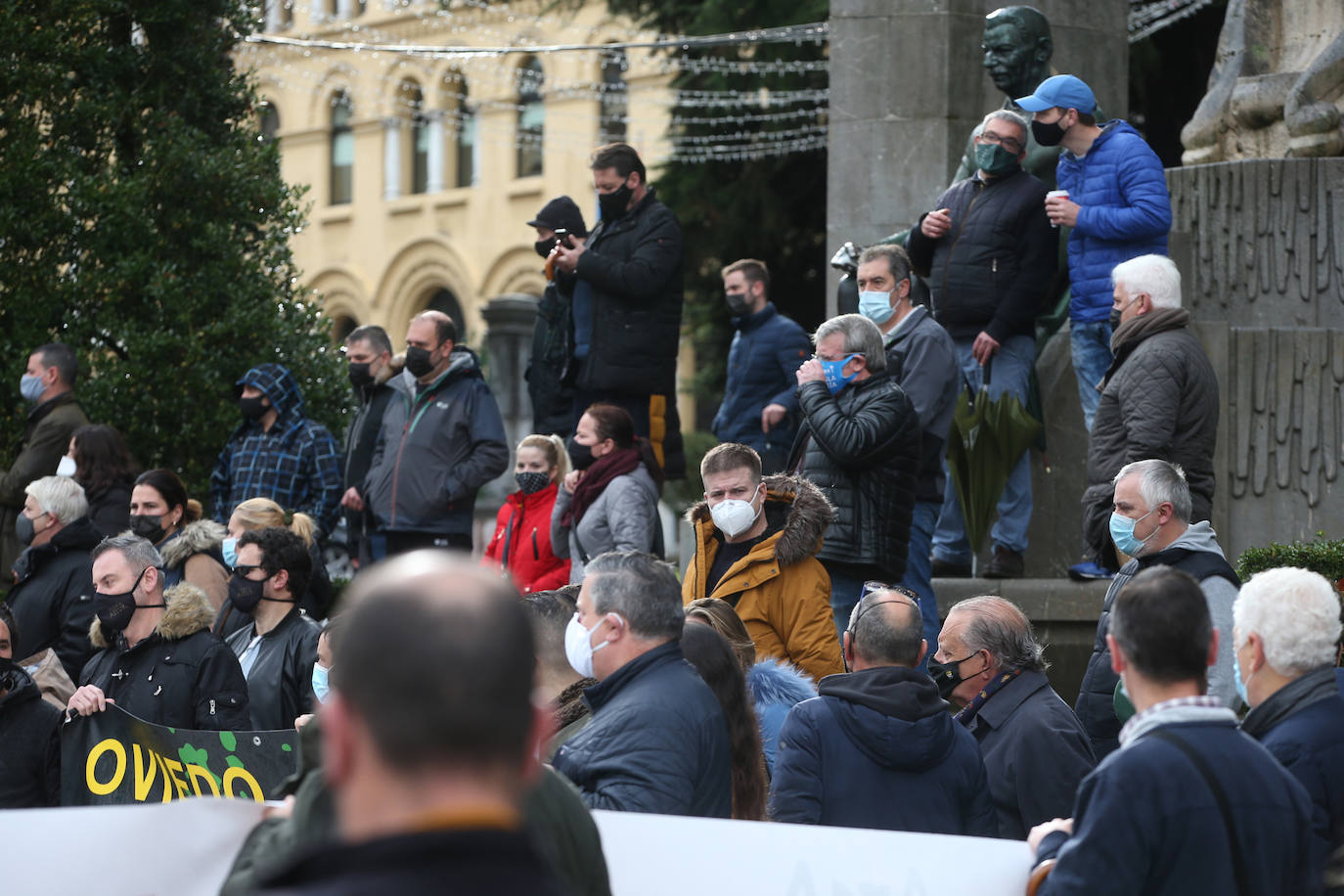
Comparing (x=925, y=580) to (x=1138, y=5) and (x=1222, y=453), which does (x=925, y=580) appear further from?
(x=1138, y=5)

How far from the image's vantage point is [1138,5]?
22656 millimetres

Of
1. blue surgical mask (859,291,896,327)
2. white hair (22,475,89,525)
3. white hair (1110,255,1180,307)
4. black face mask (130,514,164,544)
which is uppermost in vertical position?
white hair (1110,255,1180,307)

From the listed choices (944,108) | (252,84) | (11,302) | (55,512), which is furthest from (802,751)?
(252,84)

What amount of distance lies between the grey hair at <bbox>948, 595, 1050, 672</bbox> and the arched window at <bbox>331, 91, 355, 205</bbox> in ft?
136

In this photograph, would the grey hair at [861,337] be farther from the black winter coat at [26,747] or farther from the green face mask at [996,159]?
the black winter coat at [26,747]

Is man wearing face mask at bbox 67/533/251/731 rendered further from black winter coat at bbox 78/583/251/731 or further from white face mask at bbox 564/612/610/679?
white face mask at bbox 564/612/610/679

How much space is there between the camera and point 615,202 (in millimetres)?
10242

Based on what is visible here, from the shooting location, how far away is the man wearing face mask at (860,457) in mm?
8039

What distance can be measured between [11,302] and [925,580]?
6.83 metres

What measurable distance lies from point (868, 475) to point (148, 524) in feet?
12.2

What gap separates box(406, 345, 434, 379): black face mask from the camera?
10398 millimetres

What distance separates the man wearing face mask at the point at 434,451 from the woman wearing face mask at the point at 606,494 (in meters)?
0.96

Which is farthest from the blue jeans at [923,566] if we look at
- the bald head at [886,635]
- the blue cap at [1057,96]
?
the bald head at [886,635]

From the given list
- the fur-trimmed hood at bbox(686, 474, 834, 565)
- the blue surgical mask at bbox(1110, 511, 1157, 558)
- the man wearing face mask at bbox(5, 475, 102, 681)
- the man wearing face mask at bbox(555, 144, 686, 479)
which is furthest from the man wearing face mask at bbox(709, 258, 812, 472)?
the blue surgical mask at bbox(1110, 511, 1157, 558)
